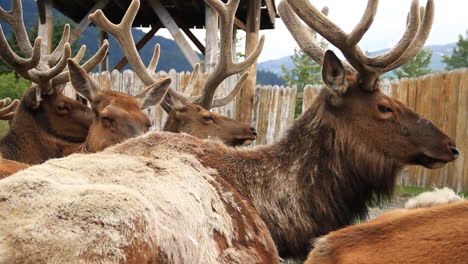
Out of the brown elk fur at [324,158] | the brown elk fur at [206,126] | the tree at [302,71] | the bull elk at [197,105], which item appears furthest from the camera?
the tree at [302,71]

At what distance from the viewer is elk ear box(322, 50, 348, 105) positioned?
412 centimetres

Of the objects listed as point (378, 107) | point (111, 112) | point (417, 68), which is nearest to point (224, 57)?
point (111, 112)

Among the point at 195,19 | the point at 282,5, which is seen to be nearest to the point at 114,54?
the point at 195,19

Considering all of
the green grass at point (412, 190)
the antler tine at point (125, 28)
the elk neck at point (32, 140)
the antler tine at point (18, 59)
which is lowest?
the green grass at point (412, 190)

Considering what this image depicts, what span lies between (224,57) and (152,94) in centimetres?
137

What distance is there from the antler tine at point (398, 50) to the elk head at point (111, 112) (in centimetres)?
231

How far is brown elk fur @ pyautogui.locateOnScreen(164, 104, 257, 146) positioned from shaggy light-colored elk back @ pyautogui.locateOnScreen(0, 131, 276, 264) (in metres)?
3.81

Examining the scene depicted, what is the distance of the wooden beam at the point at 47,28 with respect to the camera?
13342mm

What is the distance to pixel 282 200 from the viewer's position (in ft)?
11.6

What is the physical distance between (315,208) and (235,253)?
1002mm

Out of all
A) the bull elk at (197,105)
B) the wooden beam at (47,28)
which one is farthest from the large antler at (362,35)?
the wooden beam at (47,28)

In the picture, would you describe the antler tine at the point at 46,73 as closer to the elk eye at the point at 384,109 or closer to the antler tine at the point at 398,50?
the antler tine at the point at 398,50

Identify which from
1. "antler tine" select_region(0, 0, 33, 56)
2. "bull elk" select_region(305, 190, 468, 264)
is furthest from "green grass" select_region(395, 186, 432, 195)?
"bull elk" select_region(305, 190, 468, 264)

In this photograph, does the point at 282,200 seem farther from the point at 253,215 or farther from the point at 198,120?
the point at 198,120
